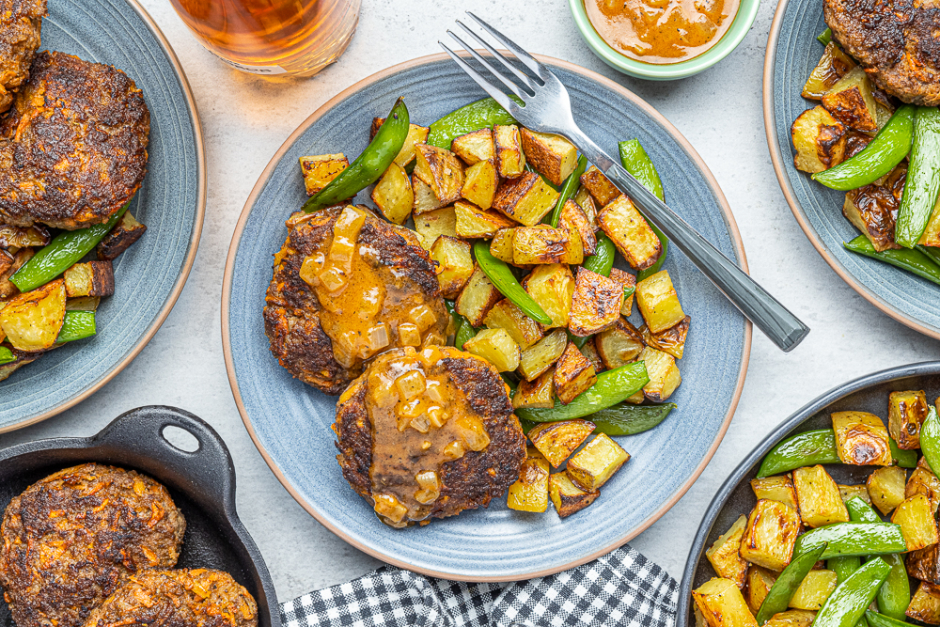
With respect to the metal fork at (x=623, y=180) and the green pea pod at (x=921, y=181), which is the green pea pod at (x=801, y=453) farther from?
the green pea pod at (x=921, y=181)

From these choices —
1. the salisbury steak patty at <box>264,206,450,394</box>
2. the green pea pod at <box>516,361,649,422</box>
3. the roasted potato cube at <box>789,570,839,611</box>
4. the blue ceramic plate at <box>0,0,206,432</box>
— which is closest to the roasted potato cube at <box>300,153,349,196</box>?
the salisbury steak patty at <box>264,206,450,394</box>

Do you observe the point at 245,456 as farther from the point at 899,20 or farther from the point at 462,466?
the point at 899,20

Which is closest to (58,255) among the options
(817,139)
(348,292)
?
(348,292)

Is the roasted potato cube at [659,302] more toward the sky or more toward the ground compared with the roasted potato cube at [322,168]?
more toward the sky

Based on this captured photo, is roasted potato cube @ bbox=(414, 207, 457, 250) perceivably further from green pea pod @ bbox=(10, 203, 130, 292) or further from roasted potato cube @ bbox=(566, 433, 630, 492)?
green pea pod @ bbox=(10, 203, 130, 292)

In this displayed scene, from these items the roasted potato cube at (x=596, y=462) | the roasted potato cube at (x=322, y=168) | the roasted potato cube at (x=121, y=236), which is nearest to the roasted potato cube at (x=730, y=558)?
the roasted potato cube at (x=596, y=462)

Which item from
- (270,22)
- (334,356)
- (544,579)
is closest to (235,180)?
(270,22)
